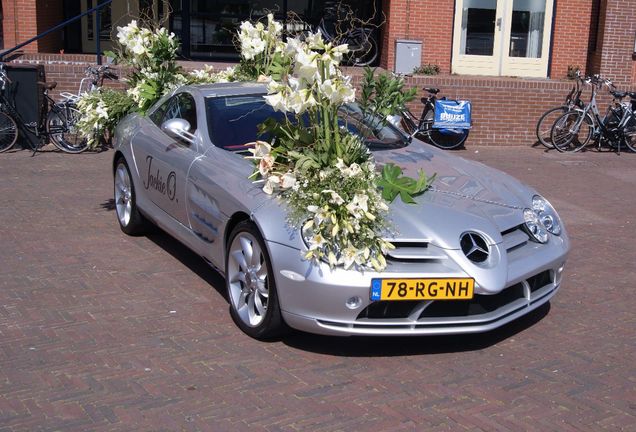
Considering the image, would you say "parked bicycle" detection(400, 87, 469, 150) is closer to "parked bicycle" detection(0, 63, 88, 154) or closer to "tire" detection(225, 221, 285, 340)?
"parked bicycle" detection(0, 63, 88, 154)

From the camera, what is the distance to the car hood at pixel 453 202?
16.4ft

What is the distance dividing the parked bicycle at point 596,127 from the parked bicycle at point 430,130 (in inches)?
61.8

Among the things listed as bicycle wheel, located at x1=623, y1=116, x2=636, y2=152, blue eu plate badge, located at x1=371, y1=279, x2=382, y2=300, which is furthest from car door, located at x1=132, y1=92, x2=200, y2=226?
bicycle wheel, located at x1=623, y1=116, x2=636, y2=152

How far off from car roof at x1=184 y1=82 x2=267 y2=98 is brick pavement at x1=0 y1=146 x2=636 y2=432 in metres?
1.39

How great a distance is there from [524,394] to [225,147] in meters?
2.79

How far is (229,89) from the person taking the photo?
269 inches

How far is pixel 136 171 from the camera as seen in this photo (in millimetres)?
7367

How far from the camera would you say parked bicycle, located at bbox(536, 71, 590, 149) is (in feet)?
46.0

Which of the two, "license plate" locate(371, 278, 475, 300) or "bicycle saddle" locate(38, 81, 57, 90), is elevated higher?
"bicycle saddle" locate(38, 81, 57, 90)

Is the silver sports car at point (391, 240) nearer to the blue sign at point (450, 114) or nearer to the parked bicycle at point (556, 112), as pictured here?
the blue sign at point (450, 114)

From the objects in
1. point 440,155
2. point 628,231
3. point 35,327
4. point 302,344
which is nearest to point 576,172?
point 628,231

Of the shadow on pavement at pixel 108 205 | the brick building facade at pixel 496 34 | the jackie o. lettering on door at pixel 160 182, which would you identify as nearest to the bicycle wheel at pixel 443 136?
the brick building facade at pixel 496 34

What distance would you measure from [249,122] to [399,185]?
163 centimetres

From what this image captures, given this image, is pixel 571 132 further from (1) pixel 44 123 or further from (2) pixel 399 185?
(2) pixel 399 185
